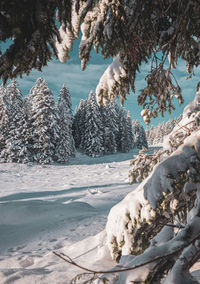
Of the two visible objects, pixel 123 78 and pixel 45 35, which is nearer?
pixel 45 35

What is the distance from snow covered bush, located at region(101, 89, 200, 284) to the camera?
4.67 feet

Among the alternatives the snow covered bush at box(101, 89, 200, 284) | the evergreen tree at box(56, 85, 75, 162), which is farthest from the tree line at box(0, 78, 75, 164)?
the snow covered bush at box(101, 89, 200, 284)

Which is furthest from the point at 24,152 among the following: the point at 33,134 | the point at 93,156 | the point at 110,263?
the point at 110,263

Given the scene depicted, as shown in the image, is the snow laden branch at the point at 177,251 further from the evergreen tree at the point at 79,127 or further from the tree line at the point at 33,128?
the evergreen tree at the point at 79,127

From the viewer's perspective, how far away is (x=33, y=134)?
2705 cm

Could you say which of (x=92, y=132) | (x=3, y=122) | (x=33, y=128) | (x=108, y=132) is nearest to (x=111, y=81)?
(x=33, y=128)

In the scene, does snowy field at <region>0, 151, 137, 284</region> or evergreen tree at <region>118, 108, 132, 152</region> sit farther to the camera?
evergreen tree at <region>118, 108, 132, 152</region>

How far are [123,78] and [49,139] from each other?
992 inches

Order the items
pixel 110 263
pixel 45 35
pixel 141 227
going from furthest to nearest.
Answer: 1. pixel 110 263
2. pixel 141 227
3. pixel 45 35

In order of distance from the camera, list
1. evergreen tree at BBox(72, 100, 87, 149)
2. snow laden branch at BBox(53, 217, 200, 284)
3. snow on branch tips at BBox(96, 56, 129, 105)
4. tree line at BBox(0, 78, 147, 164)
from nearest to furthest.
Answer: snow laden branch at BBox(53, 217, 200, 284) < snow on branch tips at BBox(96, 56, 129, 105) < tree line at BBox(0, 78, 147, 164) < evergreen tree at BBox(72, 100, 87, 149)

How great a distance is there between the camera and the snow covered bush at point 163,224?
56.0 inches

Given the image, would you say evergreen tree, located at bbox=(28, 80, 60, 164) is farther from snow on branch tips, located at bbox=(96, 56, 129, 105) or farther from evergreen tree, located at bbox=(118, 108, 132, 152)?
snow on branch tips, located at bbox=(96, 56, 129, 105)

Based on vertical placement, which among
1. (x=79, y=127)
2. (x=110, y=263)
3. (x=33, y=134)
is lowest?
(x=110, y=263)

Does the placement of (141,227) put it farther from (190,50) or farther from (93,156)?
(93,156)
